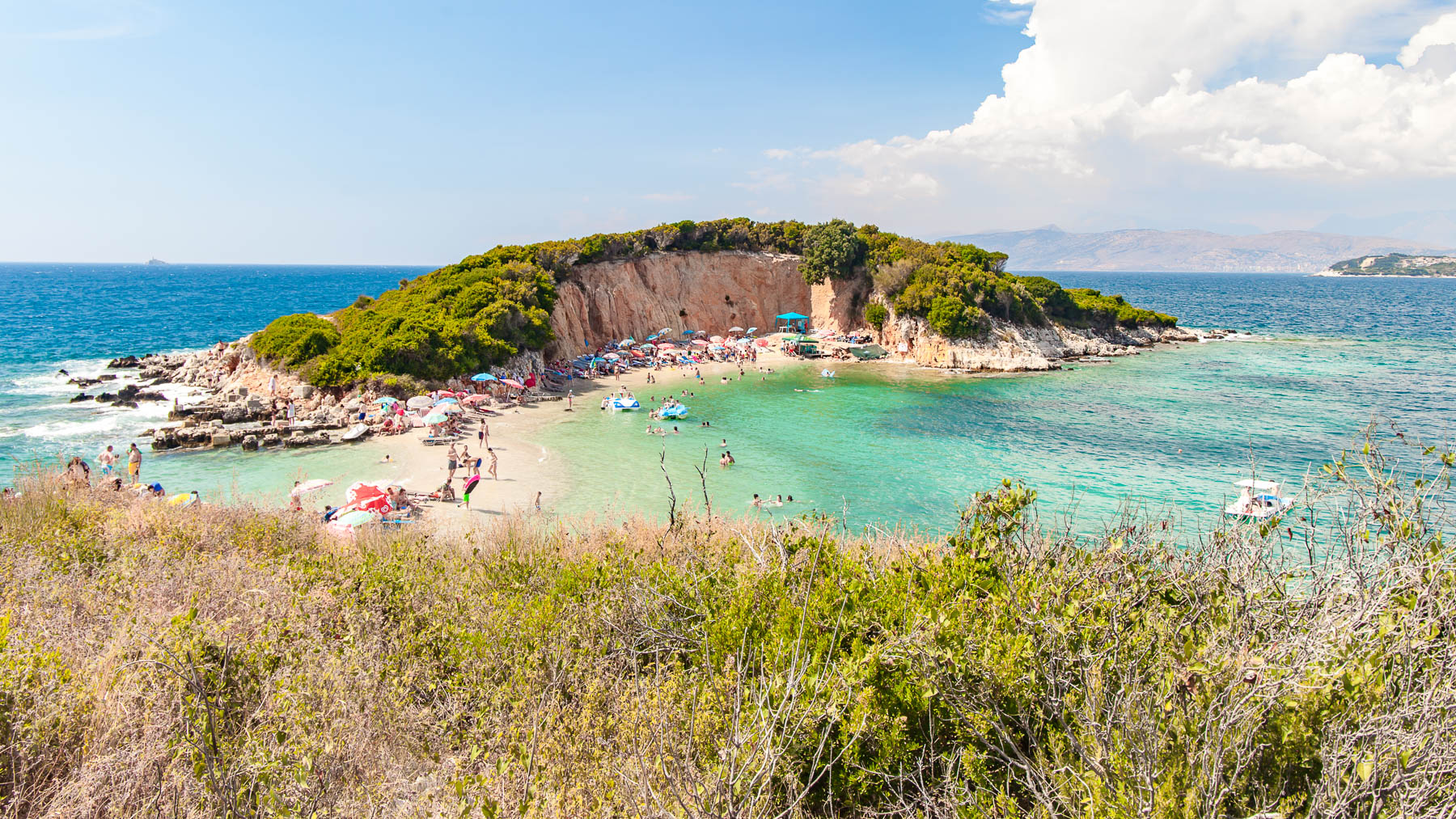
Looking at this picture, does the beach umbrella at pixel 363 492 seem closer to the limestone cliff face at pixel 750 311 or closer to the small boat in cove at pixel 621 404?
the small boat in cove at pixel 621 404

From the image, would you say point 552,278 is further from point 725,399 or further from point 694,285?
point 725,399

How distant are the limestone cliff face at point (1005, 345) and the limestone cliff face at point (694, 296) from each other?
277 inches

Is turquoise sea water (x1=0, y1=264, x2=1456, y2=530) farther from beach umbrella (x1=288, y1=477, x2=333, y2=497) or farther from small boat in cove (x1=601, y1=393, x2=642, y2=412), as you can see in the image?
beach umbrella (x1=288, y1=477, x2=333, y2=497)

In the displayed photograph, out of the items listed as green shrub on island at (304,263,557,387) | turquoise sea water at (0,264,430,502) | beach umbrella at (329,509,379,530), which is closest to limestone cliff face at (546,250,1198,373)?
green shrub on island at (304,263,557,387)

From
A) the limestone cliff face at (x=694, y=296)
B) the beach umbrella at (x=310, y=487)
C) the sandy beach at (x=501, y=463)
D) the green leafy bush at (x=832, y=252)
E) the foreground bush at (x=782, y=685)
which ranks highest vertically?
the green leafy bush at (x=832, y=252)

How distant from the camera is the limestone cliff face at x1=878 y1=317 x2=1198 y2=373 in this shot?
49.0m

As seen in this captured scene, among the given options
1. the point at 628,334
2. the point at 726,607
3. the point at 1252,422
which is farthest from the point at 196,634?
the point at 628,334

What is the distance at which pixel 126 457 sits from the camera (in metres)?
24.6

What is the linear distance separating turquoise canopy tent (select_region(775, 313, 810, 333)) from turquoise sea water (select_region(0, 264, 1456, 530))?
35.0 feet

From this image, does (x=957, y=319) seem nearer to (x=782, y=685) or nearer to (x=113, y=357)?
(x=782, y=685)

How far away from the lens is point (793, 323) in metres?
60.0

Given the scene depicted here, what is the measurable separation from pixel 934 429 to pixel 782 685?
90.8 ft

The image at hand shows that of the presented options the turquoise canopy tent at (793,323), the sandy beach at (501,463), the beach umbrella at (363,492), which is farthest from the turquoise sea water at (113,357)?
the turquoise canopy tent at (793,323)

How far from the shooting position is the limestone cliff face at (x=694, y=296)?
50.5m
